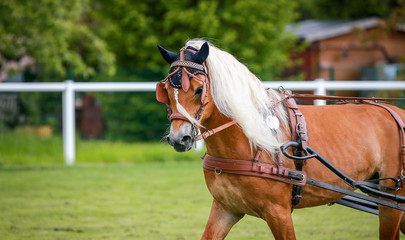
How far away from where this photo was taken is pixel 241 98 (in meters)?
3.11

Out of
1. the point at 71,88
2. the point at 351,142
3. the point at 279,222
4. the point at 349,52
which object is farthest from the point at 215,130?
the point at 349,52

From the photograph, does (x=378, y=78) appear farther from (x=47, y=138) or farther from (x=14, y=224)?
(x=14, y=224)

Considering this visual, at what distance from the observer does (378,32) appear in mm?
15984

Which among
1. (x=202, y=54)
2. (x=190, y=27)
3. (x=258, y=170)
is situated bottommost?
(x=258, y=170)

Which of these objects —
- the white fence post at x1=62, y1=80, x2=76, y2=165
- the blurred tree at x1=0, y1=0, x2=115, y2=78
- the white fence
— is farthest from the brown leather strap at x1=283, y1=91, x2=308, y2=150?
the blurred tree at x1=0, y1=0, x2=115, y2=78

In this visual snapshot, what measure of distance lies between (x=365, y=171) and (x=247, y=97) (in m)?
1.21

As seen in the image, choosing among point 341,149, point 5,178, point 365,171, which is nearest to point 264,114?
point 341,149

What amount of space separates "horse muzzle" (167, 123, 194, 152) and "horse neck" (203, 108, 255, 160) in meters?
0.33

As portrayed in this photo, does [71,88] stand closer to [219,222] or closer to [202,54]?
[219,222]

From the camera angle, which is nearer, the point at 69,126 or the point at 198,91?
the point at 198,91

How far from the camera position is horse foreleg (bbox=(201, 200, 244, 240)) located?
3.33 metres

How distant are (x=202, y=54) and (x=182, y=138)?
1.90ft

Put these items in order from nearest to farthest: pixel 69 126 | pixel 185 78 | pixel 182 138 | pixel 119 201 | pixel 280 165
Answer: pixel 182 138
pixel 185 78
pixel 280 165
pixel 119 201
pixel 69 126

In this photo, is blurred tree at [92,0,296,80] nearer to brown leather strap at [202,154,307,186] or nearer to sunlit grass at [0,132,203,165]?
sunlit grass at [0,132,203,165]
